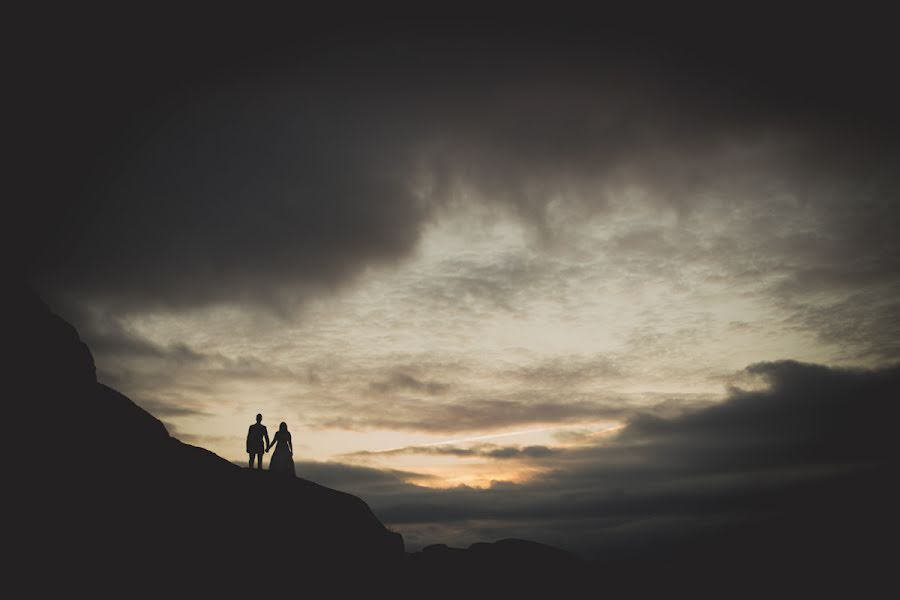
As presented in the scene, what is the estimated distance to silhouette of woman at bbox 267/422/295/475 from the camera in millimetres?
30266

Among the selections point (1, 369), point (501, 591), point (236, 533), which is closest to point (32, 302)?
point (1, 369)

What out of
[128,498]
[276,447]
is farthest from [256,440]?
[128,498]

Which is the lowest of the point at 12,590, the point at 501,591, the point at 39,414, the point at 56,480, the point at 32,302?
the point at 501,591

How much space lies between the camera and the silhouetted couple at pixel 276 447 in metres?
30.0

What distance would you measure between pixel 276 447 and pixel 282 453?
1.61 feet

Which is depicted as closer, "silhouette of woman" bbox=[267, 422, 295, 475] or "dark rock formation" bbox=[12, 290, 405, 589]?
"dark rock formation" bbox=[12, 290, 405, 589]

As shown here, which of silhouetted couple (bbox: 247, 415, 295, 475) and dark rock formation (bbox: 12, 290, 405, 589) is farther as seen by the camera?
silhouetted couple (bbox: 247, 415, 295, 475)

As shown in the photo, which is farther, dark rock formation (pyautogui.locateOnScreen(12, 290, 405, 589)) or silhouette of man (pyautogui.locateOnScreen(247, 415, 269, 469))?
silhouette of man (pyautogui.locateOnScreen(247, 415, 269, 469))

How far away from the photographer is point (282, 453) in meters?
30.5

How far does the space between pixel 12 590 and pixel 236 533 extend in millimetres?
8283

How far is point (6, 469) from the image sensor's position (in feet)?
63.2

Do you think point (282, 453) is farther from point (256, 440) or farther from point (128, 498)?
point (128, 498)

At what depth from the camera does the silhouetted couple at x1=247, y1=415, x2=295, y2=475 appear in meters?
30.0

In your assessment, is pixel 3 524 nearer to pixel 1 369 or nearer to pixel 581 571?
pixel 1 369
